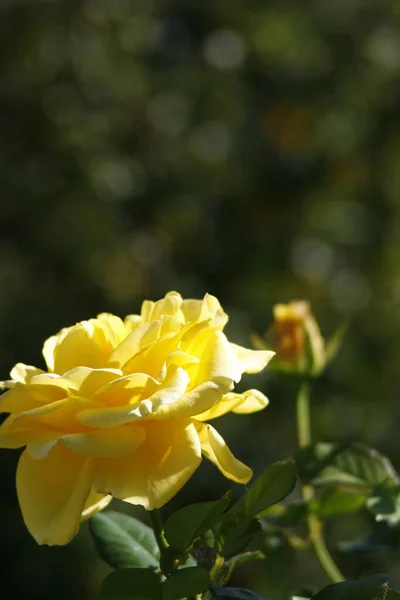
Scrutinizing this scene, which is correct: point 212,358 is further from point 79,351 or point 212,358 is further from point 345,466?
point 345,466

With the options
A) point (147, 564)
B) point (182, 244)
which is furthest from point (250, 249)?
point (147, 564)

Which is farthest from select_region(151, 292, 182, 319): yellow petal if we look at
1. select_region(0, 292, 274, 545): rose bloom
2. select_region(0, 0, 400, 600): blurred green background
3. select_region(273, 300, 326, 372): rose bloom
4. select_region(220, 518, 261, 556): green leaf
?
select_region(0, 0, 400, 600): blurred green background

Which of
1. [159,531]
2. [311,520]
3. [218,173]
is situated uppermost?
[159,531]

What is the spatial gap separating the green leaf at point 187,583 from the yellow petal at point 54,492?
0.05 metres

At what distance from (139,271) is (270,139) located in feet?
1.66

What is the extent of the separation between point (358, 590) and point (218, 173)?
220cm

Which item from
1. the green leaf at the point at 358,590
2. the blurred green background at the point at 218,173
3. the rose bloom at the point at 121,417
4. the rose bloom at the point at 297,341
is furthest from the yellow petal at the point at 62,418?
the blurred green background at the point at 218,173

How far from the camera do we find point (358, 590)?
40 centimetres

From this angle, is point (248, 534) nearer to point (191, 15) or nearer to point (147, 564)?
point (147, 564)

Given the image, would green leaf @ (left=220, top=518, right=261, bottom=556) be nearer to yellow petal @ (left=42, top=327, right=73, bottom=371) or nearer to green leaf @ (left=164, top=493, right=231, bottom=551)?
green leaf @ (left=164, top=493, right=231, bottom=551)

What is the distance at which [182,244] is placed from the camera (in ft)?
8.41

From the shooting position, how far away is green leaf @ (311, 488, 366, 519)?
0.58 m

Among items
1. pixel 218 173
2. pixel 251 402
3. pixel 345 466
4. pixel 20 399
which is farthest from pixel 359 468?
pixel 218 173

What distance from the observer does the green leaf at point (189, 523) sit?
0.42 meters
